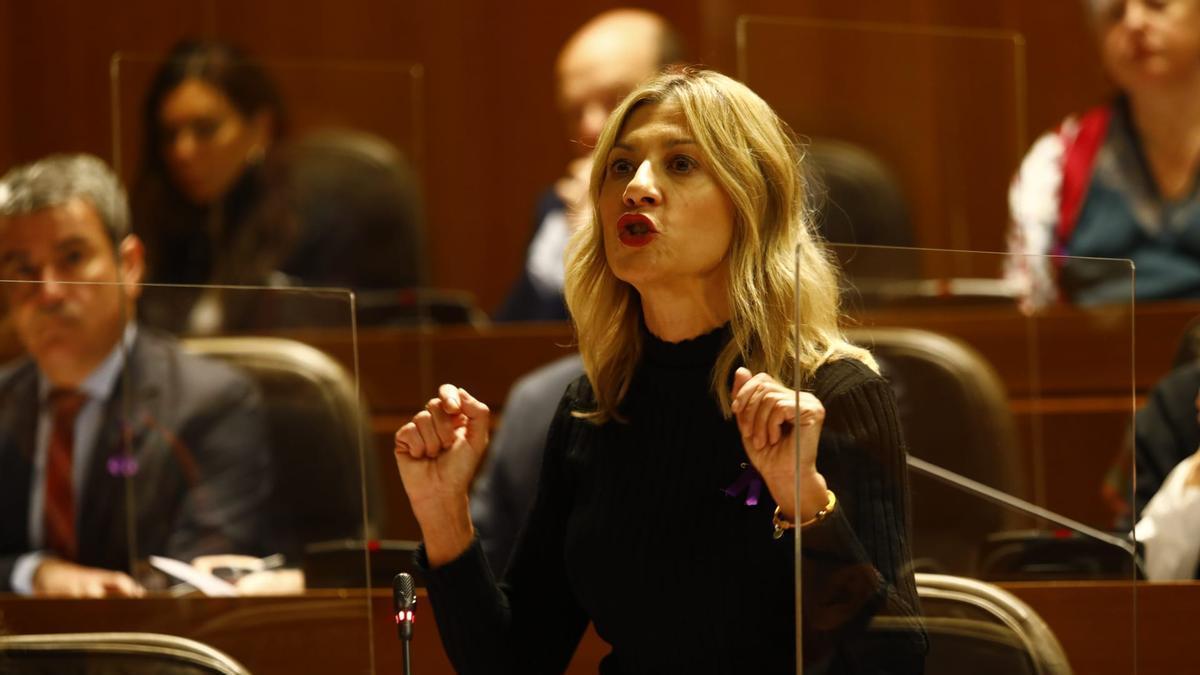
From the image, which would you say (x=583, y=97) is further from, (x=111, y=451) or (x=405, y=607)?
(x=405, y=607)

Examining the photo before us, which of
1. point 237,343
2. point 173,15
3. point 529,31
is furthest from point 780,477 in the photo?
point 173,15

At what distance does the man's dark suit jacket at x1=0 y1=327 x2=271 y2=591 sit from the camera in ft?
5.27

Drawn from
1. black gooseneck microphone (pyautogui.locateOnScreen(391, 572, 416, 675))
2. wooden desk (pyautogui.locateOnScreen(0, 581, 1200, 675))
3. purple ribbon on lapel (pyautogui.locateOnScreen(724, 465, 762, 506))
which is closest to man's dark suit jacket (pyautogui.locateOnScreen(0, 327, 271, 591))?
wooden desk (pyautogui.locateOnScreen(0, 581, 1200, 675))

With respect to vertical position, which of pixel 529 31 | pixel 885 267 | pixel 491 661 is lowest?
pixel 491 661

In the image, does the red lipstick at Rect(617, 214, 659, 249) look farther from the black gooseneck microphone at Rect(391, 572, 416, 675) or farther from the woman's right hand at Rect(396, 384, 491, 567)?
the black gooseneck microphone at Rect(391, 572, 416, 675)

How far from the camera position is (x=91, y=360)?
1.59m

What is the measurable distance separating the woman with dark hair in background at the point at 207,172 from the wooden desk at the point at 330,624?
44.7 inches

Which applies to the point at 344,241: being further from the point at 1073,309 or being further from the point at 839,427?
the point at 839,427

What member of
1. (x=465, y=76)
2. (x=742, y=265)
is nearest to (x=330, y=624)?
(x=742, y=265)

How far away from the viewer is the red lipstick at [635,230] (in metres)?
1.22

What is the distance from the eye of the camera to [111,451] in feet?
5.61

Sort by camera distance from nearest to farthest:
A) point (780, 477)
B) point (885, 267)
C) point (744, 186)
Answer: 1. point (780, 477)
2. point (744, 186)
3. point (885, 267)

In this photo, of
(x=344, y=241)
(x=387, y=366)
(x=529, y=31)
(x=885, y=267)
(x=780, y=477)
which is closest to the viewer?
(x=780, y=477)

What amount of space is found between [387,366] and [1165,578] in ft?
3.71
